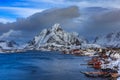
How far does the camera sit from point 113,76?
127875 mm

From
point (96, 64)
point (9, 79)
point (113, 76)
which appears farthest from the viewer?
point (96, 64)

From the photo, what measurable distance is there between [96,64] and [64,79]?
67519mm

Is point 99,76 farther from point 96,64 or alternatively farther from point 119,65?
point 96,64

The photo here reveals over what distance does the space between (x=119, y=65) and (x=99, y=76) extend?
10.8m

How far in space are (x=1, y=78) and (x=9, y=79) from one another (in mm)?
5589

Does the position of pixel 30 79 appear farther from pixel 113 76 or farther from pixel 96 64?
pixel 96 64

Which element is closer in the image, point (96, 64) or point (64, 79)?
point (64, 79)

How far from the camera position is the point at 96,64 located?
193250 millimetres

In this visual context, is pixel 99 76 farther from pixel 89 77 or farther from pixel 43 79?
pixel 43 79


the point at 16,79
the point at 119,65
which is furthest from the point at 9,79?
the point at 119,65

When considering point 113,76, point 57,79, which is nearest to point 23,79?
point 57,79

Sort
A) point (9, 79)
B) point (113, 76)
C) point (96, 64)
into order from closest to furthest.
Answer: point (113, 76)
point (9, 79)
point (96, 64)

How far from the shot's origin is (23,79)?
445 ft

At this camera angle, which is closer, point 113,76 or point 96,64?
point 113,76
